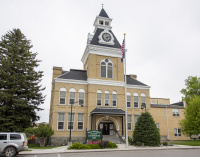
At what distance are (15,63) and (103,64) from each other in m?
14.1

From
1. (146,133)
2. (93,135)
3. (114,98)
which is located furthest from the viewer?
(114,98)

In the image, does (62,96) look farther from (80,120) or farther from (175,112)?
(175,112)

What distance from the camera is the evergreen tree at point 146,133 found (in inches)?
832

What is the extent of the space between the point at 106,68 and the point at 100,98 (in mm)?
5528

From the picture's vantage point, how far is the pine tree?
74.4 ft

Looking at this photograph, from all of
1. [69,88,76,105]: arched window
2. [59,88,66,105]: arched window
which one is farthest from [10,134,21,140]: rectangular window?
[69,88,76,105]: arched window

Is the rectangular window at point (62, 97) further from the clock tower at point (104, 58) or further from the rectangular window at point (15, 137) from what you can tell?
the rectangular window at point (15, 137)

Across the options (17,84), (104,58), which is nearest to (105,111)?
(104,58)

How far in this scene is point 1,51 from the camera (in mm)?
24938

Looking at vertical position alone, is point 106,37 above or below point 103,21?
below

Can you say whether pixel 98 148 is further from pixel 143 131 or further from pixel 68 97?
pixel 68 97

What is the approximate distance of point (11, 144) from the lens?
1352 cm

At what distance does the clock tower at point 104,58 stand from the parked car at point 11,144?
1689cm

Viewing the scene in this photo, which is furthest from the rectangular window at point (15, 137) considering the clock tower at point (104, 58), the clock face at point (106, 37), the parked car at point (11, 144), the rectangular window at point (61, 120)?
the clock face at point (106, 37)
